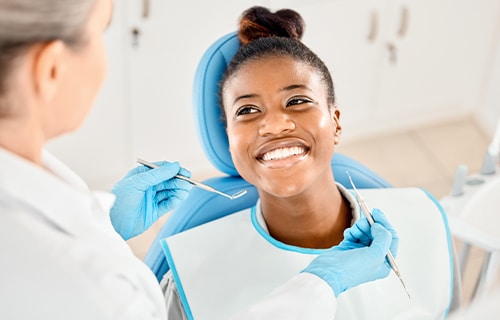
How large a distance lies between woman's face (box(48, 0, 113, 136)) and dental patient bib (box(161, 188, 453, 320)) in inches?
27.6

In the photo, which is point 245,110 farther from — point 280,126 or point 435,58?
point 435,58

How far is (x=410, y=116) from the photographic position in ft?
11.7

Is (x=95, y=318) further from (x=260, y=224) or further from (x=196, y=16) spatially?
(x=196, y=16)

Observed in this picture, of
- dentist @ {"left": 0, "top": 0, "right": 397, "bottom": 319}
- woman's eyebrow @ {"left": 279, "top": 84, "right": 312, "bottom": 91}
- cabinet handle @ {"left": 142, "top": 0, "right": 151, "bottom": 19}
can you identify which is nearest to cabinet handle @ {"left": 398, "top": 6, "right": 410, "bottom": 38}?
cabinet handle @ {"left": 142, "top": 0, "right": 151, "bottom": 19}

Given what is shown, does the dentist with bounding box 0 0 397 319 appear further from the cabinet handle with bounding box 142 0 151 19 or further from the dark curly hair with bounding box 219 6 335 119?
the cabinet handle with bounding box 142 0 151 19

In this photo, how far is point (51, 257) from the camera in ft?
3.63

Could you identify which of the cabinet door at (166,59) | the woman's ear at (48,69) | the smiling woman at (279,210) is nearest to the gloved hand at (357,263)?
the smiling woman at (279,210)

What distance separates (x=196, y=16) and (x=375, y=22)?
75 cm

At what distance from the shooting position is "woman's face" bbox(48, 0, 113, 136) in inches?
44.5

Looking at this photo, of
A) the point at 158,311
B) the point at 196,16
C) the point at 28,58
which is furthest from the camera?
the point at 196,16

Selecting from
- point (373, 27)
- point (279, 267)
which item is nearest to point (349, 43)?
point (373, 27)

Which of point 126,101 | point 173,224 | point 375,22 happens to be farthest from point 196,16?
point 173,224

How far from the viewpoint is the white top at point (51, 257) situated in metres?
1.10

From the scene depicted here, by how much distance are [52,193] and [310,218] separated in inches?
31.8
